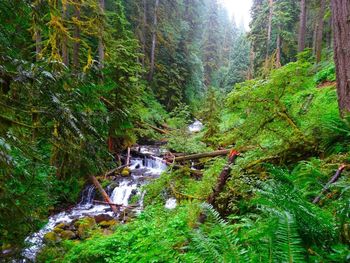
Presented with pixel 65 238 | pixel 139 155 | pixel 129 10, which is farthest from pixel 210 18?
pixel 65 238

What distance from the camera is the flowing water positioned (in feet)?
29.9

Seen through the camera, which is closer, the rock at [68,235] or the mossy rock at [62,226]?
the rock at [68,235]

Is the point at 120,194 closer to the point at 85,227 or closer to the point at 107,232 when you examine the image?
the point at 85,227

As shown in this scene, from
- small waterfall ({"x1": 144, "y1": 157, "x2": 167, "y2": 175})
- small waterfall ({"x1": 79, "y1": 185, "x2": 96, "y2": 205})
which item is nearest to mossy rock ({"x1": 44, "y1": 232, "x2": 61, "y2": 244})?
small waterfall ({"x1": 79, "y1": 185, "x2": 96, "y2": 205})

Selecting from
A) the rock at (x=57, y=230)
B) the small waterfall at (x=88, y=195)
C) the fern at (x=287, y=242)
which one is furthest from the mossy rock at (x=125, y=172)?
the fern at (x=287, y=242)

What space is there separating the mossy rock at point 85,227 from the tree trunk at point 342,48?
21.8 feet

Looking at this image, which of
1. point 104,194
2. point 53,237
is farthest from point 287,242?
point 104,194

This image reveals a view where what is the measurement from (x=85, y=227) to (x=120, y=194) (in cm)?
294

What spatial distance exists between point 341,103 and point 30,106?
13.1ft

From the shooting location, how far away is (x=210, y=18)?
49750 millimetres

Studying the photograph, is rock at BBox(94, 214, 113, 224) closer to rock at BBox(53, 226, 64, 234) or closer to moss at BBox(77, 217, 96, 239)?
moss at BBox(77, 217, 96, 239)

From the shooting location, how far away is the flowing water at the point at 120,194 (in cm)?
911

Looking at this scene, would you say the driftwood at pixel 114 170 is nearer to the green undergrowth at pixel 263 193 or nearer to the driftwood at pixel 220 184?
the green undergrowth at pixel 263 193

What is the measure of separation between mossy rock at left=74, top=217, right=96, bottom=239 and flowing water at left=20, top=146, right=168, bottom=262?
97cm
